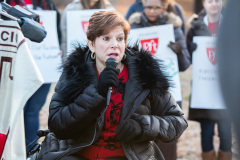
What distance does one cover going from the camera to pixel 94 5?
5141 millimetres

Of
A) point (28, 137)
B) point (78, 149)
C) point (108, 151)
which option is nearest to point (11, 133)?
point (78, 149)

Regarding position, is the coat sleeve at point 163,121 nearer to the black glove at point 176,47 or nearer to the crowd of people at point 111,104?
the crowd of people at point 111,104

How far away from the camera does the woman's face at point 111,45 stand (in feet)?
9.72

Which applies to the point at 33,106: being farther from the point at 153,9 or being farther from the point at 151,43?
the point at 153,9

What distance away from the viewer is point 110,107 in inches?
116

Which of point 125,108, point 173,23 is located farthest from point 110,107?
point 173,23

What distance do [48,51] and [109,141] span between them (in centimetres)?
226

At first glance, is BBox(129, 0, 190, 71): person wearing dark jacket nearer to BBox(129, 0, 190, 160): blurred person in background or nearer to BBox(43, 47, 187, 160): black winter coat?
BBox(129, 0, 190, 160): blurred person in background

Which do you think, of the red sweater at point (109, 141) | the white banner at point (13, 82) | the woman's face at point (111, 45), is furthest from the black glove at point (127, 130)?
the white banner at point (13, 82)

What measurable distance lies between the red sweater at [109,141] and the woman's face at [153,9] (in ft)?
6.32

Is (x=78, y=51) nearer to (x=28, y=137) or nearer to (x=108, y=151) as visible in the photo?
(x=108, y=151)

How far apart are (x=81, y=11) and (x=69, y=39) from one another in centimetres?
36

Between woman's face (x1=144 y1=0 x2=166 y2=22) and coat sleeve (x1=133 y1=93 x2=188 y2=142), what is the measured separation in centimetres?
183

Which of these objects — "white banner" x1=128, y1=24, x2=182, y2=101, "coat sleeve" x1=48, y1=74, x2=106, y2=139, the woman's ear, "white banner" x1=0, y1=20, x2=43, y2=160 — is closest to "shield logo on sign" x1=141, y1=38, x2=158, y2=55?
"white banner" x1=128, y1=24, x2=182, y2=101
